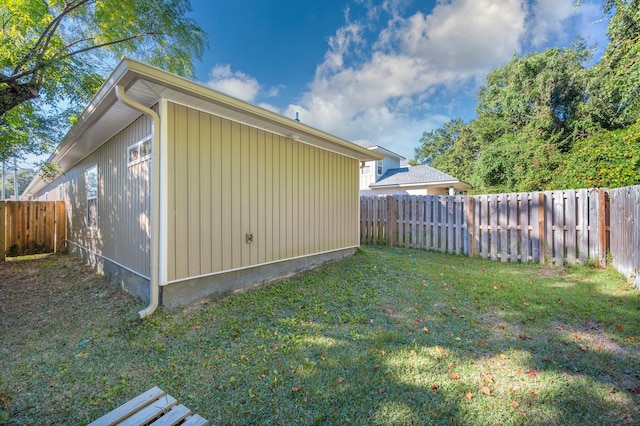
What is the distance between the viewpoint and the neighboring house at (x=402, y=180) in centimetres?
1603

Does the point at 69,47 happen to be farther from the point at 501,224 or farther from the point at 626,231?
the point at 626,231

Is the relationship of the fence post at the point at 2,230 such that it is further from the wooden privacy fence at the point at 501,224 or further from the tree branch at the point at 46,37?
the wooden privacy fence at the point at 501,224

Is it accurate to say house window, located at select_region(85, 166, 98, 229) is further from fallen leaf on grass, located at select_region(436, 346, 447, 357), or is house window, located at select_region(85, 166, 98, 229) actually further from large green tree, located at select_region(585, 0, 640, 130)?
large green tree, located at select_region(585, 0, 640, 130)

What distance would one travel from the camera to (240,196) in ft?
15.0

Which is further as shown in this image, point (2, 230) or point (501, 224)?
point (2, 230)

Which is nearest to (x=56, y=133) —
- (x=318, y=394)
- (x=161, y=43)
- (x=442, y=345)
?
(x=161, y=43)

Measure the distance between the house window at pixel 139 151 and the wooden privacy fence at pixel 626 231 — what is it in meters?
7.35

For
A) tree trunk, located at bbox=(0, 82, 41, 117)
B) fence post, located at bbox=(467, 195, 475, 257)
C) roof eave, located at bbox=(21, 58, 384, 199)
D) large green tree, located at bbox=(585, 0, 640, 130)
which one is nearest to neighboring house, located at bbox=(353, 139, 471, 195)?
large green tree, located at bbox=(585, 0, 640, 130)

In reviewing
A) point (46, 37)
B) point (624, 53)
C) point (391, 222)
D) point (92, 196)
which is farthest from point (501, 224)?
point (46, 37)

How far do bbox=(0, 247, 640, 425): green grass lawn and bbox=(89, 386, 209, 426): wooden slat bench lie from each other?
297 mm

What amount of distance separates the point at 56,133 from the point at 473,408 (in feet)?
39.9

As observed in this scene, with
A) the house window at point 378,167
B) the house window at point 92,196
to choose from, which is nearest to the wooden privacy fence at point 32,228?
the house window at point 92,196

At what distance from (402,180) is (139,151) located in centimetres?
1537

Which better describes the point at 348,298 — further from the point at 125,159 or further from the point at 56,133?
the point at 56,133
